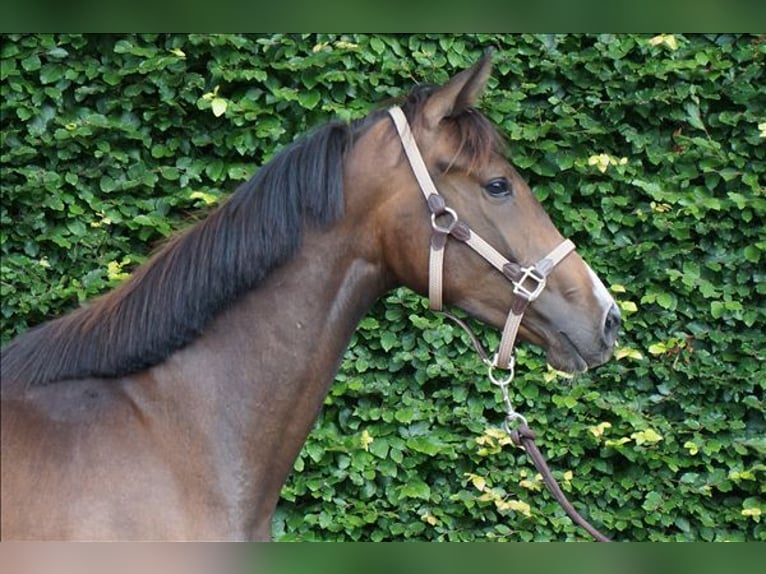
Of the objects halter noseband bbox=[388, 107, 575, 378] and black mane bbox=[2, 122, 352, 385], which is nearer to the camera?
black mane bbox=[2, 122, 352, 385]

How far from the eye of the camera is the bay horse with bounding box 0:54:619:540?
2.13m

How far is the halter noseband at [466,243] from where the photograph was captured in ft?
7.82

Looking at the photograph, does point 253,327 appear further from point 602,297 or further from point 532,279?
point 602,297

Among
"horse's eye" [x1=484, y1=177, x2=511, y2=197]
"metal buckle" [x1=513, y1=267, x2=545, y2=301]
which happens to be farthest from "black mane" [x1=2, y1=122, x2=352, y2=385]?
"metal buckle" [x1=513, y1=267, x2=545, y2=301]

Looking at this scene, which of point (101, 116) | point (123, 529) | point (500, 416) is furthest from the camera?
point (500, 416)

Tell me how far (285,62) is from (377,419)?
187 centimetres

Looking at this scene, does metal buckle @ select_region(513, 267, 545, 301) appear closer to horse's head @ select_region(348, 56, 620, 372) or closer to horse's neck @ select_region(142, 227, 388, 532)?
horse's head @ select_region(348, 56, 620, 372)

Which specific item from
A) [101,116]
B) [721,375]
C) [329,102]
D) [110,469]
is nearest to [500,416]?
[721,375]

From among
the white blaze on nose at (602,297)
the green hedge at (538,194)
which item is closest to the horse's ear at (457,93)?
the white blaze on nose at (602,297)

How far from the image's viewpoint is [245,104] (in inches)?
173

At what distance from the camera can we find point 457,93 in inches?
95.3

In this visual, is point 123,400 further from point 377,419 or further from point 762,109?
point 762,109

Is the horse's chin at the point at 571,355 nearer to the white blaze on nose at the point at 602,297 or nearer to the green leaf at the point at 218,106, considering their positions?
the white blaze on nose at the point at 602,297

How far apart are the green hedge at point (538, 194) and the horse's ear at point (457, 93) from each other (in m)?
1.98
